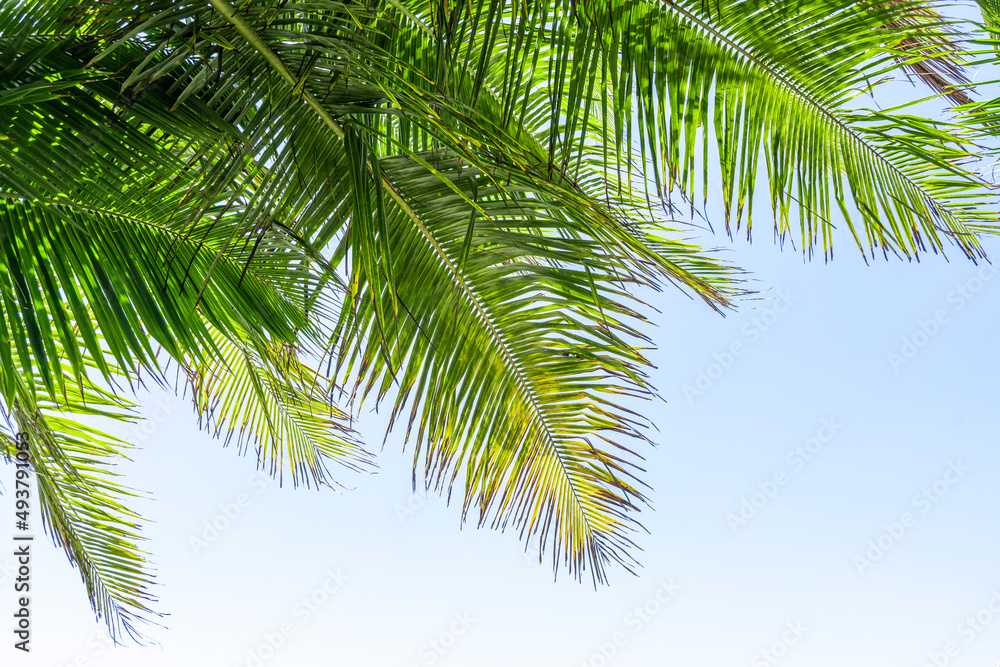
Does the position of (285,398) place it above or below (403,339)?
below

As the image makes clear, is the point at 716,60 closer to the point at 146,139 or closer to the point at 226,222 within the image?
the point at 146,139

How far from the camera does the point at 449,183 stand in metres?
1.42

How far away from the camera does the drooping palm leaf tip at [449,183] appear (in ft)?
4.38

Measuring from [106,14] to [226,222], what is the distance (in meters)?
0.80

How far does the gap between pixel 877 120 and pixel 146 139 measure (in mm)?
1600

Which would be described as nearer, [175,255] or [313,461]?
[175,255]

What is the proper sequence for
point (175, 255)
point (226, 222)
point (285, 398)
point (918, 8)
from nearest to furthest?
point (918, 8), point (175, 255), point (226, 222), point (285, 398)

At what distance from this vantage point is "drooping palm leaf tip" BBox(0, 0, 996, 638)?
52.6 inches

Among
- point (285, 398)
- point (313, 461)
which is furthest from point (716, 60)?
point (313, 461)

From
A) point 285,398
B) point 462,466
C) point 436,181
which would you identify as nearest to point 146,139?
point 436,181

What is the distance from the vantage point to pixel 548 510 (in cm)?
190

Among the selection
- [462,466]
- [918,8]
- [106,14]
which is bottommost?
[462,466]

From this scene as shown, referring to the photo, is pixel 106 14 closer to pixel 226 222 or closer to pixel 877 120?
pixel 226 222

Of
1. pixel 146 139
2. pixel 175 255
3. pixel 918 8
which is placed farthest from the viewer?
pixel 175 255
